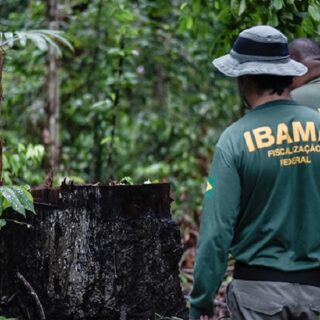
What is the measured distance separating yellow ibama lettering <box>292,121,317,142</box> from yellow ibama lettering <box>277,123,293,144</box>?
26mm

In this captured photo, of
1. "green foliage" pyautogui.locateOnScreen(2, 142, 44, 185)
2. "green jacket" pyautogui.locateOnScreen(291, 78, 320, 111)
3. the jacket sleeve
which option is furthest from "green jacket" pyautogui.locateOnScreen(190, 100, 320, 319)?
"green foliage" pyautogui.locateOnScreen(2, 142, 44, 185)

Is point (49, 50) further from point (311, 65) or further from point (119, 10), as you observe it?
point (311, 65)

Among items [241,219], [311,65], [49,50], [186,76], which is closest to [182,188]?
[186,76]

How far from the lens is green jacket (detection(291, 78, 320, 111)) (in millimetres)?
4539

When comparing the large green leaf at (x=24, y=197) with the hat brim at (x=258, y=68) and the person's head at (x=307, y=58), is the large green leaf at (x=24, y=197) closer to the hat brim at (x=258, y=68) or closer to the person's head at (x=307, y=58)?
the hat brim at (x=258, y=68)

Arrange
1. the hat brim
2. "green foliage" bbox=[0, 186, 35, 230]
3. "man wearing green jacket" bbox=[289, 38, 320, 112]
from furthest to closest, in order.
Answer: "man wearing green jacket" bbox=[289, 38, 320, 112]
"green foliage" bbox=[0, 186, 35, 230]
the hat brim

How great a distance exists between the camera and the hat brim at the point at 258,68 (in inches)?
124

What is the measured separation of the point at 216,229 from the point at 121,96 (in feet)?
22.2

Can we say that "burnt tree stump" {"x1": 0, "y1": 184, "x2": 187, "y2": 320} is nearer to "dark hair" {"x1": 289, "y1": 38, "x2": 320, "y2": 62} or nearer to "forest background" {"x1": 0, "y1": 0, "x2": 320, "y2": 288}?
"dark hair" {"x1": 289, "y1": 38, "x2": 320, "y2": 62}

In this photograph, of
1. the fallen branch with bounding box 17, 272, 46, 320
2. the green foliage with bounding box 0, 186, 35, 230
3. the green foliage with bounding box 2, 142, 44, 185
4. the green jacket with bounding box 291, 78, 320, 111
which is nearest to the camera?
the green foliage with bounding box 0, 186, 35, 230

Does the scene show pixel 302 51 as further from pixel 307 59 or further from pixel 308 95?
pixel 308 95

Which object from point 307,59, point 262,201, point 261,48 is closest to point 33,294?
point 262,201

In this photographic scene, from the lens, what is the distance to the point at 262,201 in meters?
3.11

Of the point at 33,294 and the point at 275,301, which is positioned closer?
the point at 275,301
